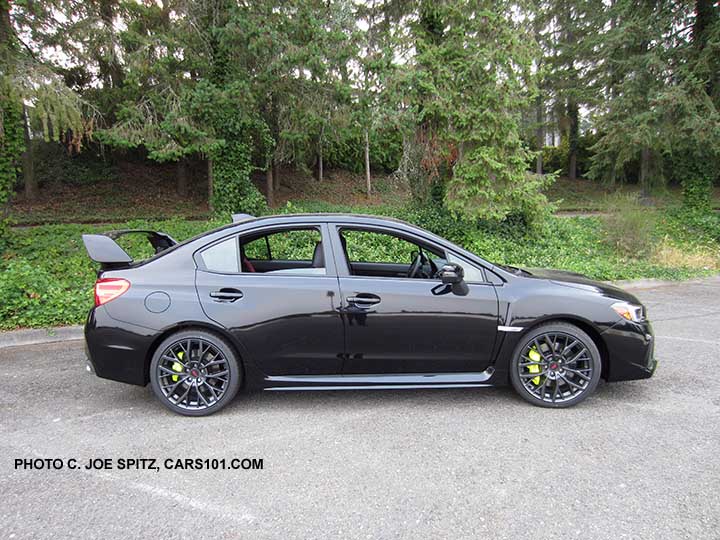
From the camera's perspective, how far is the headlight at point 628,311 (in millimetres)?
3633

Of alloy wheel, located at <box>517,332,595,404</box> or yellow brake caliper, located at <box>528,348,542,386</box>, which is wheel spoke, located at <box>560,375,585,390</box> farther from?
yellow brake caliper, located at <box>528,348,542,386</box>

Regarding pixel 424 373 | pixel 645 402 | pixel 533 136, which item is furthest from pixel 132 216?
pixel 533 136

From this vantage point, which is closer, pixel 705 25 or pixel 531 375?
pixel 531 375

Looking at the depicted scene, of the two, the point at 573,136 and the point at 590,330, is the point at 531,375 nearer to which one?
the point at 590,330

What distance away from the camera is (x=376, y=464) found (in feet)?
9.40

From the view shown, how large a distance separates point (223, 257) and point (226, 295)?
350mm

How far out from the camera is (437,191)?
11.6 m

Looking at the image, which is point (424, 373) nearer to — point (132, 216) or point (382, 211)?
point (382, 211)

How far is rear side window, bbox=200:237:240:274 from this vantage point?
12.0 feet

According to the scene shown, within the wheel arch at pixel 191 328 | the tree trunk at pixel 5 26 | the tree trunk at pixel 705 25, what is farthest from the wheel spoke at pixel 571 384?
the tree trunk at pixel 705 25

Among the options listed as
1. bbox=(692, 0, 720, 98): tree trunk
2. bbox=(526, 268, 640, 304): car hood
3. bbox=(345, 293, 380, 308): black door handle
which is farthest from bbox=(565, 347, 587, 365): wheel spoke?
bbox=(692, 0, 720, 98): tree trunk

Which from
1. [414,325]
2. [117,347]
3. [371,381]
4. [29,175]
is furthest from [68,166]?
[414,325]

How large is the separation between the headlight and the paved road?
0.70 metres

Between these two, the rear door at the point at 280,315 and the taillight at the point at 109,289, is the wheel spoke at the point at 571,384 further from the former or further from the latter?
the taillight at the point at 109,289
